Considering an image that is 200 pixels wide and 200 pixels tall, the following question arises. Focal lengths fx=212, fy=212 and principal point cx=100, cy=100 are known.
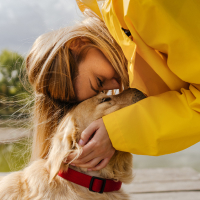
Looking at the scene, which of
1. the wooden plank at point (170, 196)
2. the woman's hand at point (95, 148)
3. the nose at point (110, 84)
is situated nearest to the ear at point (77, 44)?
the nose at point (110, 84)

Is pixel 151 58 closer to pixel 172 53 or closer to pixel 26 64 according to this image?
pixel 172 53

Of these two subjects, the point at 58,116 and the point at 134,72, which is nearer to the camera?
the point at 134,72

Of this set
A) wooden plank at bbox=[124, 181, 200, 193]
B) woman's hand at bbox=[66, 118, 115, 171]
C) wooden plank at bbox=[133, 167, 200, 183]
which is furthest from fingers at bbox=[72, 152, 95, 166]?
wooden plank at bbox=[133, 167, 200, 183]

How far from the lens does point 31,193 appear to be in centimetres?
115

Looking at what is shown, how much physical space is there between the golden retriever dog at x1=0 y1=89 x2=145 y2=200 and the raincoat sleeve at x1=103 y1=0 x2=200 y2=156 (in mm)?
177

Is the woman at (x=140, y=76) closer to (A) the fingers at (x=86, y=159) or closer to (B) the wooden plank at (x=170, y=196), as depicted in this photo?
(A) the fingers at (x=86, y=159)

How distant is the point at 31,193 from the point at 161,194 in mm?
1383

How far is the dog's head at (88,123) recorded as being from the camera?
1146 millimetres

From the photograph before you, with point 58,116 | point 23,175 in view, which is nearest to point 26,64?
point 58,116

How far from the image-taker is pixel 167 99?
1.11 m

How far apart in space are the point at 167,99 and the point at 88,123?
0.45 m

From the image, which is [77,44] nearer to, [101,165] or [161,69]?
[161,69]

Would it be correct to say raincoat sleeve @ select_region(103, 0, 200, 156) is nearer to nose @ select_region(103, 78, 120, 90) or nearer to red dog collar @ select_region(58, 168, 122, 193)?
red dog collar @ select_region(58, 168, 122, 193)

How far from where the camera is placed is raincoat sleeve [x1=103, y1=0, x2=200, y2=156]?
97cm
